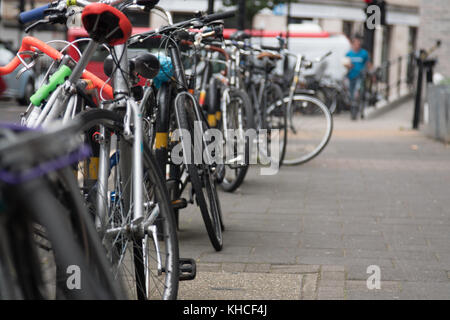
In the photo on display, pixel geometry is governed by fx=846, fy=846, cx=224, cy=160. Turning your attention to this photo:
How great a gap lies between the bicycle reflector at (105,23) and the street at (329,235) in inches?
54.5

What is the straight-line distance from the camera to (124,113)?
3408 millimetres

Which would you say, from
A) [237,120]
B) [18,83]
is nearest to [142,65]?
[237,120]

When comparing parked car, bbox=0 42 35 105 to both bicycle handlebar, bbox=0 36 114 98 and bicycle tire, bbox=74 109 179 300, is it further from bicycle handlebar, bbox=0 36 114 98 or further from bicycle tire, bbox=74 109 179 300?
bicycle tire, bbox=74 109 179 300

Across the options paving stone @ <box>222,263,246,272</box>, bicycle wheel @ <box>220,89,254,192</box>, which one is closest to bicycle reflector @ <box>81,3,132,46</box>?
paving stone @ <box>222,263,246,272</box>

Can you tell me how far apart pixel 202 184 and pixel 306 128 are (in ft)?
15.3

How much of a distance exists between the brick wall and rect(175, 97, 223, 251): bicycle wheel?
15.0 meters

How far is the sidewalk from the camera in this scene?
403cm

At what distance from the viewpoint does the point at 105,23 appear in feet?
9.63

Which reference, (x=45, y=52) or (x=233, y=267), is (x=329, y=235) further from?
(x=45, y=52)

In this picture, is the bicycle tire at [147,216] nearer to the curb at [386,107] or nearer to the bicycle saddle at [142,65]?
the bicycle saddle at [142,65]

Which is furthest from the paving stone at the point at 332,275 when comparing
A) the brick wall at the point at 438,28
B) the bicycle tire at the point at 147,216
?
the brick wall at the point at 438,28
